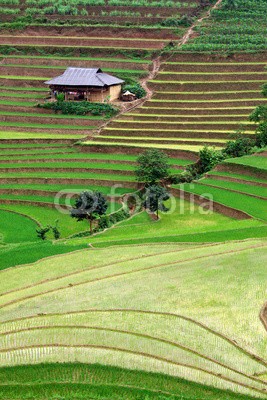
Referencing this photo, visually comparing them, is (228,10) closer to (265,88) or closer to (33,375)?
(265,88)

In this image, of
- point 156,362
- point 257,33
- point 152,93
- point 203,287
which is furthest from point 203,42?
point 156,362

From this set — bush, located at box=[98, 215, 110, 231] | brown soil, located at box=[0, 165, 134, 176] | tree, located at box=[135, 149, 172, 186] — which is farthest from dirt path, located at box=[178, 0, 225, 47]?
Answer: bush, located at box=[98, 215, 110, 231]

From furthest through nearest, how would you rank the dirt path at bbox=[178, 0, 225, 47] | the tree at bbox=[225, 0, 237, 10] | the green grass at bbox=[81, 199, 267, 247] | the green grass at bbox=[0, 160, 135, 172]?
1. the tree at bbox=[225, 0, 237, 10]
2. the dirt path at bbox=[178, 0, 225, 47]
3. the green grass at bbox=[0, 160, 135, 172]
4. the green grass at bbox=[81, 199, 267, 247]

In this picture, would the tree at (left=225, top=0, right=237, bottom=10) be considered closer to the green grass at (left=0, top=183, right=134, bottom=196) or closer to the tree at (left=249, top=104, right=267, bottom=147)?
the tree at (left=249, top=104, right=267, bottom=147)

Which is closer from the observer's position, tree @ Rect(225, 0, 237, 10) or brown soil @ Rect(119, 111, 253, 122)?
brown soil @ Rect(119, 111, 253, 122)

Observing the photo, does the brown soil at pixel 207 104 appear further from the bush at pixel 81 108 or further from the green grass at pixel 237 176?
the green grass at pixel 237 176

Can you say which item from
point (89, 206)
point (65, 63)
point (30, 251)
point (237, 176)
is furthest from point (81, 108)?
point (30, 251)
